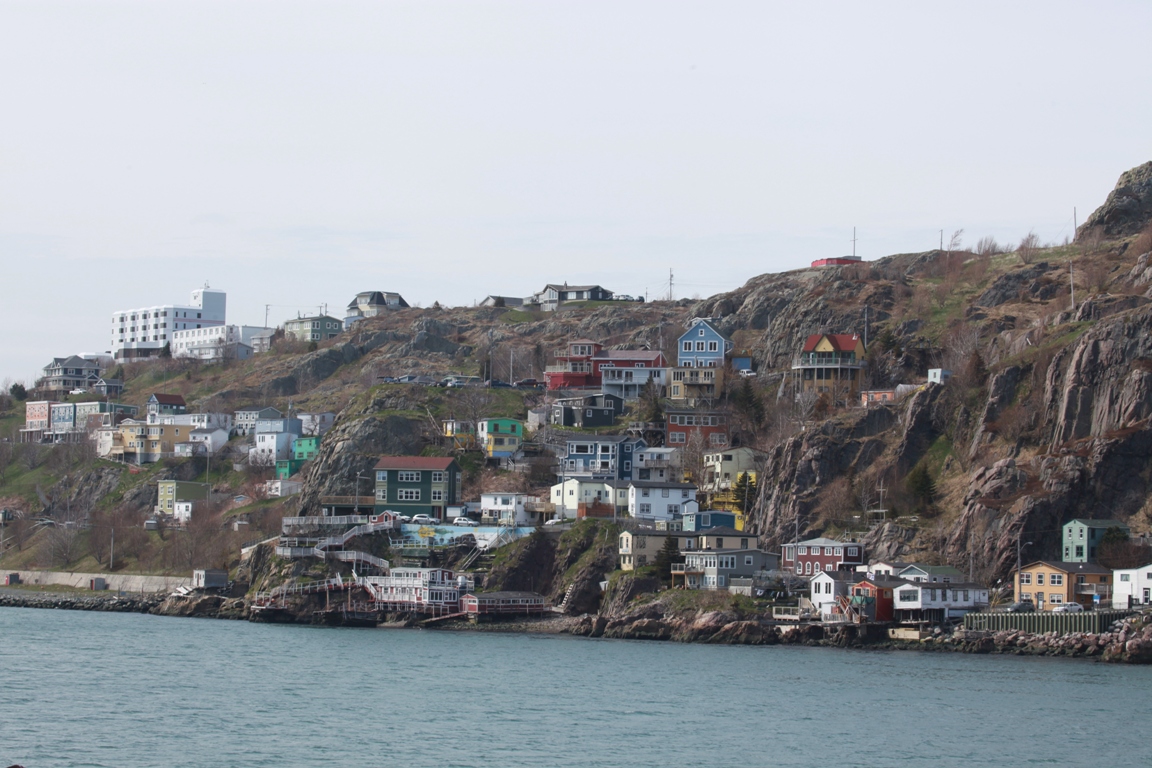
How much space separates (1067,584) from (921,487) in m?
13.4

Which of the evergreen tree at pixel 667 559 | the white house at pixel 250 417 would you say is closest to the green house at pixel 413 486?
the evergreen tree at pixel 667 559

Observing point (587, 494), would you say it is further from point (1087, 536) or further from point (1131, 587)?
point (1131, 587)

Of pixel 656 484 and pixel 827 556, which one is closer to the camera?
pixel 827 556

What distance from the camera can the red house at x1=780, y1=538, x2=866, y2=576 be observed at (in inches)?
3374

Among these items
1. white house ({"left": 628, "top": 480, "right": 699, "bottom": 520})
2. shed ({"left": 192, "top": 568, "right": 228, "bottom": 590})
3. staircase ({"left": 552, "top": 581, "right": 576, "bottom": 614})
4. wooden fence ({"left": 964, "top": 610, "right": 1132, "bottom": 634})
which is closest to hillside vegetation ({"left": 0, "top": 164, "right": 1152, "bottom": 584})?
white house ({"left": 628, "top": 480, "right": 699, "bottom": 520})

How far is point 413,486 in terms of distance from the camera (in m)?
104

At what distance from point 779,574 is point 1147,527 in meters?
21.0

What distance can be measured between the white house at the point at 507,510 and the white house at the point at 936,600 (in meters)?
30.8

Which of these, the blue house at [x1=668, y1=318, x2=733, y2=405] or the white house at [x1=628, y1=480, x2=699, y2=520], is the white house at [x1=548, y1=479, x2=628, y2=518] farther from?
the blue house at [x1=668, y1=318, x2=733, y2=405]

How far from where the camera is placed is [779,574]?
284 ft

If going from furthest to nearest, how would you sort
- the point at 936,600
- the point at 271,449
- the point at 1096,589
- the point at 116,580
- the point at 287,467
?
1. the point at 271,449
2. the point at 287,467
3. the point at 116,580
4. the point at 936,600
5. the point at 1096,589

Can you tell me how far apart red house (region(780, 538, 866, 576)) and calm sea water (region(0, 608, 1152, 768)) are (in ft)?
34.0

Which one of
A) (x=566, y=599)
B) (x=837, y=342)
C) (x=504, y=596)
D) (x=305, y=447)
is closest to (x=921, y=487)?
(x=566, y=599)

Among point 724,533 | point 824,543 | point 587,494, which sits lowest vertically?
point 824,543
